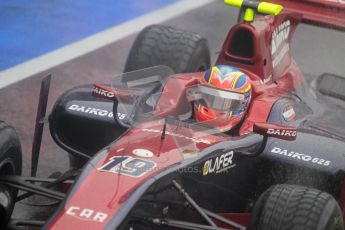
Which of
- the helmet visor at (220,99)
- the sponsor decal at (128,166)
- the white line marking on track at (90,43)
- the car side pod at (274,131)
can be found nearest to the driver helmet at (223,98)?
the helmet visor at (220,99)

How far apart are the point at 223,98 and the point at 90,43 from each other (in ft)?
15.8

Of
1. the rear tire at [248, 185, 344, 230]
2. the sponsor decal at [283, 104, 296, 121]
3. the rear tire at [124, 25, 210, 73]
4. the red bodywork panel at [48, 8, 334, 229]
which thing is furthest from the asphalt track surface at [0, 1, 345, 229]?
the rear tire at [248, 185, 344, 230]

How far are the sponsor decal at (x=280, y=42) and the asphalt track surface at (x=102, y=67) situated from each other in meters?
0.70

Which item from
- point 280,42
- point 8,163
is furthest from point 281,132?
point 280,42

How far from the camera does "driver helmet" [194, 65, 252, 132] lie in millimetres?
6242

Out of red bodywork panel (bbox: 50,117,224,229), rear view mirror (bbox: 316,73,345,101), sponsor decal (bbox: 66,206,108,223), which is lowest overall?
rear view mirror (bbox: 316,73,345,101)

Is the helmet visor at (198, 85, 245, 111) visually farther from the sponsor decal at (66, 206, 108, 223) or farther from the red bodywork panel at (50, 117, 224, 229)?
the sponsor decal at (66, 206, 108, 223)

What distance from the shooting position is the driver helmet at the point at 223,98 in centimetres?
624

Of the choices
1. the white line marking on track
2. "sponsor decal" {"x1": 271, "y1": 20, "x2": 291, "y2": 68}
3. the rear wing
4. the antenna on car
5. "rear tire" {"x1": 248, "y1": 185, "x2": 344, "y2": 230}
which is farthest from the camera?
the white line marking on track

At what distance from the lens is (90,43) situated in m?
10.8

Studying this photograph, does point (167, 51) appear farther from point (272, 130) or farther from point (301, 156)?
point (272, 130)

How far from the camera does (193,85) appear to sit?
6.79 m

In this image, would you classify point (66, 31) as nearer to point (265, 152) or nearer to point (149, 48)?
point (149, 48)

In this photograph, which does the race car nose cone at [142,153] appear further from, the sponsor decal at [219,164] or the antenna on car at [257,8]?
the antenna on car at [257,8]
